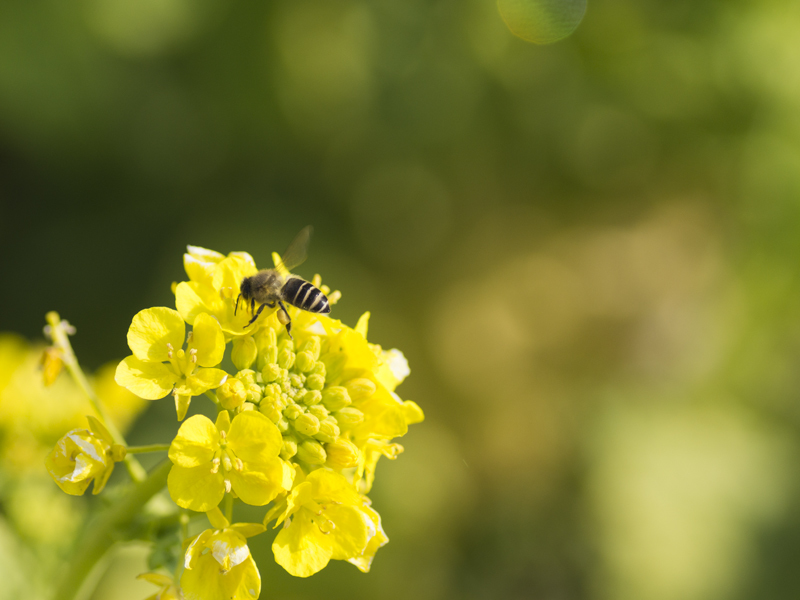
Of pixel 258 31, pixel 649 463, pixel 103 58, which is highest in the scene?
pixel 258 31

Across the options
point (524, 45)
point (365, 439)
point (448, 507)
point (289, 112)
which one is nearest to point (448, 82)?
point (524, 45)

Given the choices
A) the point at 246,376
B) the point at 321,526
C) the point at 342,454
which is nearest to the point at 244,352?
the point at 246,376

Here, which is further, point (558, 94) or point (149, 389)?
point (558, 94)

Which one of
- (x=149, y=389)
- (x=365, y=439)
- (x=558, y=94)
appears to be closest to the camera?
(x=149, y=389)

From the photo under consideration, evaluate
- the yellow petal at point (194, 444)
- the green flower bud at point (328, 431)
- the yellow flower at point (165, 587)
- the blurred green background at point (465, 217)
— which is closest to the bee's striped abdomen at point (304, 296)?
the green flower bud at point (328, 431)

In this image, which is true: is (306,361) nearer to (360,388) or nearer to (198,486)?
(360,388)

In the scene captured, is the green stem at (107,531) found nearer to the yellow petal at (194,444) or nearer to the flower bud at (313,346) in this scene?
the yellow petal at (194,444)

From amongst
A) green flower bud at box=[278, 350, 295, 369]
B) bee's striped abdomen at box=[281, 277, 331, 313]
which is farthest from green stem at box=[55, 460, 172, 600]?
bee's striped abdomen at box=[281, 277, 331, 313]

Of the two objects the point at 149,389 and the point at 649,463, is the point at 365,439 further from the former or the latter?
the point at 649,463
